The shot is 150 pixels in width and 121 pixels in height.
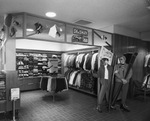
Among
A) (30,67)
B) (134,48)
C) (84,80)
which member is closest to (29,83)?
(30,67)

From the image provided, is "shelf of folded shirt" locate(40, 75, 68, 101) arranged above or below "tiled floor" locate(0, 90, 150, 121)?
above

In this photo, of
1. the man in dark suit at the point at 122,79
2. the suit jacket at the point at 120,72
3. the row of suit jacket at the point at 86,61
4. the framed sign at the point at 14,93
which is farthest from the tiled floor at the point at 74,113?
the row of suit jacket at the point at 86,61

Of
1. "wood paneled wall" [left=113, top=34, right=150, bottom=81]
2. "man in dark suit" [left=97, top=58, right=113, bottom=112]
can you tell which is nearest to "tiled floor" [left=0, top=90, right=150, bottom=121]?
"man in dark suit" [left=97, top=58, right=113, bottom=112]

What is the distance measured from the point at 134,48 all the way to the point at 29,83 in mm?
5513

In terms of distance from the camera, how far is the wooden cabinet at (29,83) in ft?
20.1

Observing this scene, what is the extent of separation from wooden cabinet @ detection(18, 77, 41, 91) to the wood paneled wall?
4.39m

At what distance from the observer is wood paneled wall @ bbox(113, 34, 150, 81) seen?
479 centimetres

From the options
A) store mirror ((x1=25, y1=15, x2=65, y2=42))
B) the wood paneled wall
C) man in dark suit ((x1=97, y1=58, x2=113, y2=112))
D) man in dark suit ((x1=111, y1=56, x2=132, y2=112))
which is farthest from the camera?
the wood paneled wall

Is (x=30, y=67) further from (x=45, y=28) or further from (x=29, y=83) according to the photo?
(x=45, y=28)

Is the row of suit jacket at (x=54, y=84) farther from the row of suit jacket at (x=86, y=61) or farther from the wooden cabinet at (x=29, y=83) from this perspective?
the wooden cabinet at (x=29, y=83)

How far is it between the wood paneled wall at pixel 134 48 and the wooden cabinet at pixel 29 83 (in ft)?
14.4

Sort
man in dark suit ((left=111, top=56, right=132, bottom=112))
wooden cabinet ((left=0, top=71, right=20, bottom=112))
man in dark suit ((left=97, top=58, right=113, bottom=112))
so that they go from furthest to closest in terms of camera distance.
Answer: man in dark suit ((left=111, top=56, right=132, bottom=112)), man in dark suit ((left=97, top=58, right=113, bottom=112)), wooden cabinet ((left=0, top=71, right=20, bottom=112))

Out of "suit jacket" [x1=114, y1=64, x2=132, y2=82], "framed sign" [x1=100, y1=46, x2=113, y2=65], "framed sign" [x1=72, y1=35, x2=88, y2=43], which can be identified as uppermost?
"framed sign" [x1=72, y1=35, x2=88, y2=43]

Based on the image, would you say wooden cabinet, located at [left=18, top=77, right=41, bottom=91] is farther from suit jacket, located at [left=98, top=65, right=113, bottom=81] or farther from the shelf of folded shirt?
suit jacket, located at [left=98, top=65, right=113, bottom=81]
